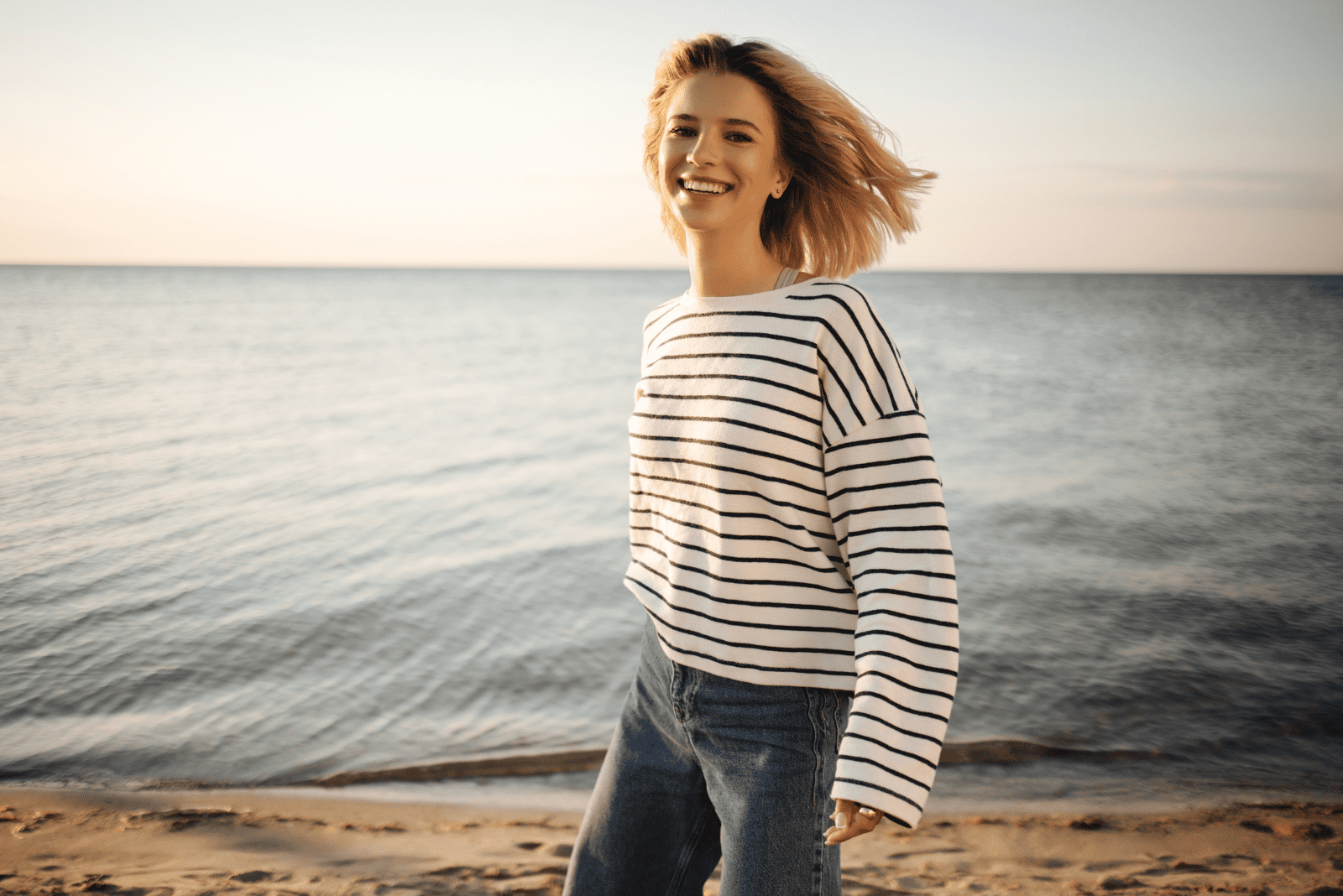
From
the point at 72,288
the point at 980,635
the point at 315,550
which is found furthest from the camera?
the point at 72,288

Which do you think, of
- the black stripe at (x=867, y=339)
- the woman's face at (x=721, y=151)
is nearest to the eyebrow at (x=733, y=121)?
the woman's face at (x=721, y=151)

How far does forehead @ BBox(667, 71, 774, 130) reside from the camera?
5.61ft

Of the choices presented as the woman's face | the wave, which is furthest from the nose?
the wave

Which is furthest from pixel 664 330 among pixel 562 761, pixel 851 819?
pixel 562 761

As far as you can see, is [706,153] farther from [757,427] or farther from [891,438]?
[891,438]

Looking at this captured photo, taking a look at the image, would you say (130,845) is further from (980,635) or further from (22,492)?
(22,492)

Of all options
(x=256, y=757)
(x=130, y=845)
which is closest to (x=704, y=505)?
(x=130, y=845)

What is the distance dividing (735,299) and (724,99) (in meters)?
0.42

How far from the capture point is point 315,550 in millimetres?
8297

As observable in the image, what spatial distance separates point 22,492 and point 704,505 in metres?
11.2

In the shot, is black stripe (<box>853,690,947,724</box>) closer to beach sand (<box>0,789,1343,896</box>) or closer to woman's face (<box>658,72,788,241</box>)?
woman's face (<box>658,72,788,241</box>)

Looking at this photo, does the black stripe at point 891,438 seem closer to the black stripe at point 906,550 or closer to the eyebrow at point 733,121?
the black stripe at point 906,550

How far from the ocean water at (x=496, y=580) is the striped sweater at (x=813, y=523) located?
3.67 m

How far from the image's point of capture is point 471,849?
3809 mm
